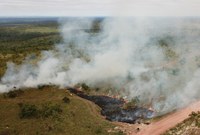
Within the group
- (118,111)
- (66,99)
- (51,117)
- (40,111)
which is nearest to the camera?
(51,117)

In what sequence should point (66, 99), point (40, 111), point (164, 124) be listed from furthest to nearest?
1. point (66, 99)
2. point (40, 111)
3. point (164, 124)

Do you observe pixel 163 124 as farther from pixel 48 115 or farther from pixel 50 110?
pixel 50 110

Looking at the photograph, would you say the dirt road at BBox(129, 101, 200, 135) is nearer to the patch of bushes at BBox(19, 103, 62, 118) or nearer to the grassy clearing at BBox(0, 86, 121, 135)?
the grassy clearing at BBox(0, 86, 121, 135)

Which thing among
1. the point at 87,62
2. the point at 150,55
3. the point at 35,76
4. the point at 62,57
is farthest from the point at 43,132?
the point at 150,55

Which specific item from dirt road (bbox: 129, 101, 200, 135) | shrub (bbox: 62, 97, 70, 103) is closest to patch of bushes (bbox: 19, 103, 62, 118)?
shrub (bbox: 62, 97, 70, 103)

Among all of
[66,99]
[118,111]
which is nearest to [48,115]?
[66,99]

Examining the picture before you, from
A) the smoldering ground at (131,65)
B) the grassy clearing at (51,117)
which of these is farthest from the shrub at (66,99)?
the smoldering ground at (131,65)

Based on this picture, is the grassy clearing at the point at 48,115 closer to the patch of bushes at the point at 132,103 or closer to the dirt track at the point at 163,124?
the dirt track at the point at 163,124
